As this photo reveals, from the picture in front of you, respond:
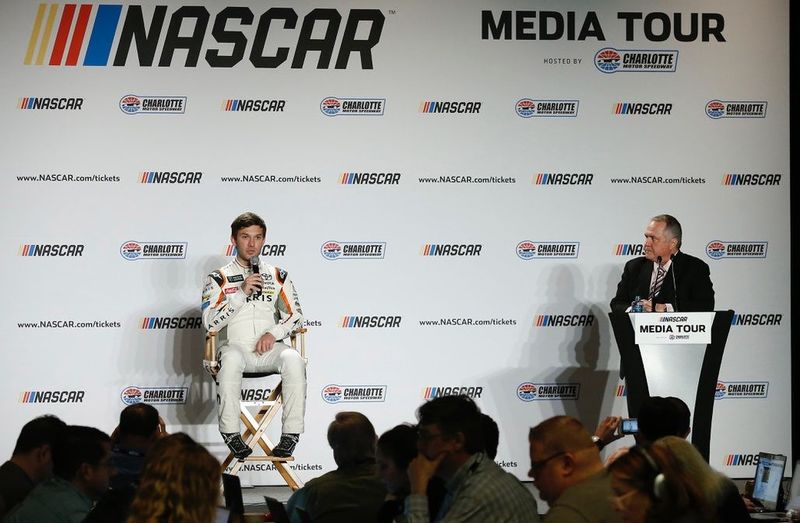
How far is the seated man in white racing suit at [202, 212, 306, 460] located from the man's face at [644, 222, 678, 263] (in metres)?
2.14

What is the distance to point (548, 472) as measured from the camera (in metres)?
2.88

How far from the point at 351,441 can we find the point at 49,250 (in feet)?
13.9

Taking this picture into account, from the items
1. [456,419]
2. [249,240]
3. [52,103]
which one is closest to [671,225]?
[249,240]

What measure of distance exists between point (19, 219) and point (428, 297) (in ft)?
9.15

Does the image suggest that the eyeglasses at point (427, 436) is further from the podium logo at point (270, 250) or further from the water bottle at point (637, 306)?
the podium logo at point (270, 250)

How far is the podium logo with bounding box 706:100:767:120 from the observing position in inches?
299

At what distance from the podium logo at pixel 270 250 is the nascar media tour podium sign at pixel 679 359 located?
2.56 meters

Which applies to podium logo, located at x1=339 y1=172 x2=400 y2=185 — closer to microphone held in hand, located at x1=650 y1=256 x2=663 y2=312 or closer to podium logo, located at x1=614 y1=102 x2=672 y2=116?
podium logo, located at x1=614 y1=102 x2=672 y2=116

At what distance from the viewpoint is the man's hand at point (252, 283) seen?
639 centimetres

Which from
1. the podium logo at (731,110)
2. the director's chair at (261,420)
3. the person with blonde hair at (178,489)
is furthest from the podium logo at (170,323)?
the person with blonde hair at (178,489)

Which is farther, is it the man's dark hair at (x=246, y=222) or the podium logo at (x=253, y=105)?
the podium logo at (x=253, y=105)

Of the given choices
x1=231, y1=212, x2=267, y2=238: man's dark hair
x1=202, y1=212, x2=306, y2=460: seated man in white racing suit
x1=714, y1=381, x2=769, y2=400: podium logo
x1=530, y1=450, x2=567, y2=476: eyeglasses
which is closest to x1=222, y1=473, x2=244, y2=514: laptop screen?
x1=530, y1=450, x2=567, y2=476: eyeglasses

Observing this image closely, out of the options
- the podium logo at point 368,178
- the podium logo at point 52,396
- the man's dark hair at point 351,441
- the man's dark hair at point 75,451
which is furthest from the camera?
the podium logo at point 368,178

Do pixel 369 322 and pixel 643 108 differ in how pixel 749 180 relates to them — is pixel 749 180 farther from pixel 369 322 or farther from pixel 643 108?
pixel 369 322
